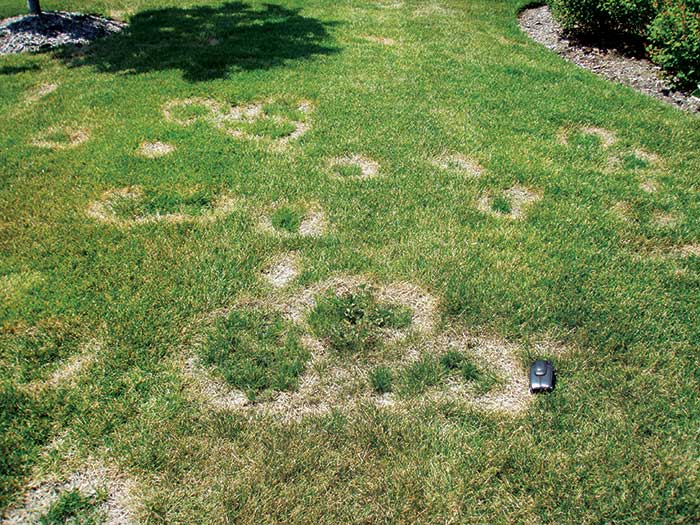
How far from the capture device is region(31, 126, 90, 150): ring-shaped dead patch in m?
5.77

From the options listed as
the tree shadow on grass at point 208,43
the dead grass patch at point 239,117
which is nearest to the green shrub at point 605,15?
the tree shadow on grass at point 208,43

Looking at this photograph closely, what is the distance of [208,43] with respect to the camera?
8.45 metres

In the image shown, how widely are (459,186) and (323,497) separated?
332 centimetres

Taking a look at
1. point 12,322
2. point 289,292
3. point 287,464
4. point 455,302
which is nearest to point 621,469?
point 455,302

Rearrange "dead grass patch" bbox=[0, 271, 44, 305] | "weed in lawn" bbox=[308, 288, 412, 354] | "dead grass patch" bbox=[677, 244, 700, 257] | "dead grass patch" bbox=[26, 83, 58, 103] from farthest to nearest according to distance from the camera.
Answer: "dead grass patch" bbox=[26, 83, 58, 103], "dead grass patch" bbox=[677, 244, 700, 257], "dead grass patch" bbox=[0, 271, 44, 305], "weed in lawn" bbox=[308, 288, 412, 354]

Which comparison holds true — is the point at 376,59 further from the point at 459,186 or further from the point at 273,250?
the point at 273,250

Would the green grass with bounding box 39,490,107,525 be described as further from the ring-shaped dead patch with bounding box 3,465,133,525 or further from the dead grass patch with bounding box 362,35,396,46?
the dead grass patch with bounding box 362,35,396,46

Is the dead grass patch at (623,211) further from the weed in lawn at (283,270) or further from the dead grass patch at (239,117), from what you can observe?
the dead grass patch at (239,117)

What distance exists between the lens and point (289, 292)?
3.89 metres

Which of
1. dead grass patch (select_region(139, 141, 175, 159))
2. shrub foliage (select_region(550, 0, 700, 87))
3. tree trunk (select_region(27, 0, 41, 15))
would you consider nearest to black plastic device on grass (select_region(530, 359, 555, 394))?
dead grass patch (select_region(139, 141, 175, 159))

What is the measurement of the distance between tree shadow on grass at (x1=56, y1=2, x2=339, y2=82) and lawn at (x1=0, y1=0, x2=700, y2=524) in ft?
2.22

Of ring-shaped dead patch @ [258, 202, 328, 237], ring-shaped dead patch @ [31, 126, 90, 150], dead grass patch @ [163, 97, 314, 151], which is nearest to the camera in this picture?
ring-shaped dead patch @ [258, 202, 328, 237]

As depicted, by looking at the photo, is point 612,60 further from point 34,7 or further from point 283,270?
point 34,7

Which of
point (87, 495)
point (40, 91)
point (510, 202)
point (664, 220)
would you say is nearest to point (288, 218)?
point (510, 202)
